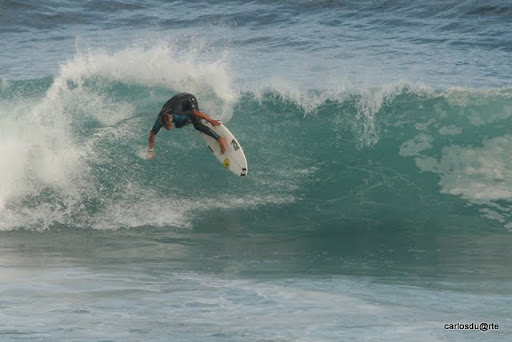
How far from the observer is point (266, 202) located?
11.7 metres

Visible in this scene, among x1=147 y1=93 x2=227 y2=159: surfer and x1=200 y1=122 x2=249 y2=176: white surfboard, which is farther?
x1=200 y1=122 x2=249 y2=176: white surfboard

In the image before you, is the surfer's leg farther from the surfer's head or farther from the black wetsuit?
the surfer's head

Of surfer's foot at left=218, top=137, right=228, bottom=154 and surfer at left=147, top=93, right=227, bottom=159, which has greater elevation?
surfer at left=147, top=93, right=227, bottom=159

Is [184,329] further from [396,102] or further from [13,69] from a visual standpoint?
[13,69]

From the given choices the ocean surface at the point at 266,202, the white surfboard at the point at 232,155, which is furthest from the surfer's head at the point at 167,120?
the ocean surface at the point at 266,202

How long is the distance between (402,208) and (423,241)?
128cm

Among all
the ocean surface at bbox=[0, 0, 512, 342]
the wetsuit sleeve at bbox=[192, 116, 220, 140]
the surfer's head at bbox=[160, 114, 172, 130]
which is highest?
the surfer's head at bbox=[160, 114, 172, 130]

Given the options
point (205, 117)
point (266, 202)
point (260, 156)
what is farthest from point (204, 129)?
point (260, 156)

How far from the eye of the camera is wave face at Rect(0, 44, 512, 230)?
37.4 ft

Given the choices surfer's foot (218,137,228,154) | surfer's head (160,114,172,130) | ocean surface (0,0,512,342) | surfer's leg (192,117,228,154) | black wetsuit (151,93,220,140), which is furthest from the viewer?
surfer's foot (218,137,228,154)

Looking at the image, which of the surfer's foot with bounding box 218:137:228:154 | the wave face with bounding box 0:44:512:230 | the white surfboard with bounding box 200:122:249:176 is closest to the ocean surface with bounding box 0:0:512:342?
the wave face with bounding box 0:44:512:230

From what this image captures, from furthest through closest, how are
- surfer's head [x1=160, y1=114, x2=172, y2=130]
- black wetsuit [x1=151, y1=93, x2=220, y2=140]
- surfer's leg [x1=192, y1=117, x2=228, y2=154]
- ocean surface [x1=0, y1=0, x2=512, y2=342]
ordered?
surfer's leg [x1=192, y1=117, x2=228, y2=154], black wetsuit [x1=151, y1=93, x2=220, y2=140], surfer's head [x1=160, y1=114, x2=172, y2=130], ocean surface [x1=0, y1=0, x2=512, y2=342]

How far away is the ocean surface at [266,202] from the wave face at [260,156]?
0.03 m

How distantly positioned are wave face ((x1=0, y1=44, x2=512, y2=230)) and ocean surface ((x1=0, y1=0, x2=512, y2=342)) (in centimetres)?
3
